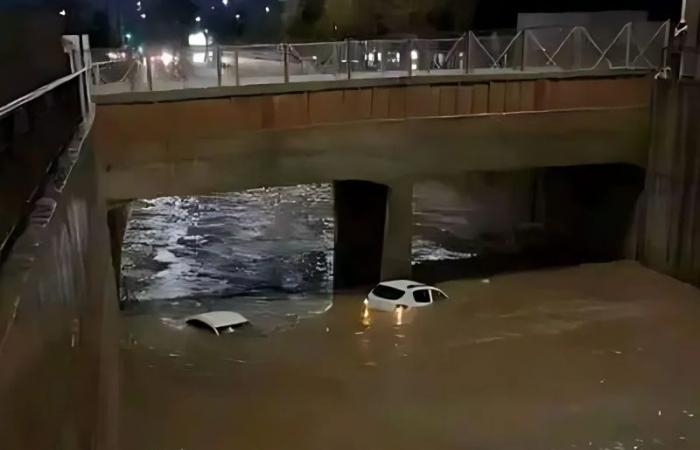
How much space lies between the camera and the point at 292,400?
12281 mm

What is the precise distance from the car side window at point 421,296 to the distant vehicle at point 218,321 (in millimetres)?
3289

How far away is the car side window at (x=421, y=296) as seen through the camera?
16206 millimetres

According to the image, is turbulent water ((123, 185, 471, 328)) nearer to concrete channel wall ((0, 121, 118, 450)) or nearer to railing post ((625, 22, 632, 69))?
railing post ((625, 22, 632, 69))

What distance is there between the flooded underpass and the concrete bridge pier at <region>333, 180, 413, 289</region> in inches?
26.5

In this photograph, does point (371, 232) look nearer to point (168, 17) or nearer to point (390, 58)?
point (390, 58)

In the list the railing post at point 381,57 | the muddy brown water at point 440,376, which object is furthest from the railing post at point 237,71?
the muddy brown water at point 440,376

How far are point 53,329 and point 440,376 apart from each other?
9741mm

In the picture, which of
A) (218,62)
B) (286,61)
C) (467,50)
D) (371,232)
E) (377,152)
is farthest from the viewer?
(371,232)

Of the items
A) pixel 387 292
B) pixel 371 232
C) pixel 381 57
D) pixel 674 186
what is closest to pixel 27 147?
pixel 387 292

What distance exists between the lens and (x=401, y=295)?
16.1m

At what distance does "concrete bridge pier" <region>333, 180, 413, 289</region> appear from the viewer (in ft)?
56.0

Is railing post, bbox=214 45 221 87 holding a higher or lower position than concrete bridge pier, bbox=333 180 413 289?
higher

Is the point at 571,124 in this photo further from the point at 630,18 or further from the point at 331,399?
the point at 331,399

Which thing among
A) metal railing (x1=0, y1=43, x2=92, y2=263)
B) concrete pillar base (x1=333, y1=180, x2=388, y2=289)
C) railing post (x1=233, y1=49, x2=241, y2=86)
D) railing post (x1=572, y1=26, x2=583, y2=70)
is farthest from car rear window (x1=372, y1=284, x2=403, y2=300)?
metal railing (x1=0, y1=43, x2=92, y2=263)
